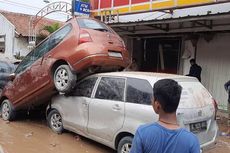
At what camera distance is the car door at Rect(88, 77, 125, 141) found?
647 cm

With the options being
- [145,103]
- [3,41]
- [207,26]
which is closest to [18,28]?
[3,41]

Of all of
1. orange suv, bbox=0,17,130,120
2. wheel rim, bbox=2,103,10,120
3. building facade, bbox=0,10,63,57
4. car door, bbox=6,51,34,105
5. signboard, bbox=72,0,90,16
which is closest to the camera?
orange suv, bbox=0,17,130,120

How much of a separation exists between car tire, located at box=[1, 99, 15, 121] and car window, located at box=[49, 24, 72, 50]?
→ 2.05 meters

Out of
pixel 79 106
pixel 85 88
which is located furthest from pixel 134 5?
pixel 79 106

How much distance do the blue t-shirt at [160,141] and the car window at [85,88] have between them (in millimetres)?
4976

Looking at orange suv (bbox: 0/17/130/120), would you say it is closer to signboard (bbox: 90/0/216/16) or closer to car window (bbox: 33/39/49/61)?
car window (bbox: 33/39/49/61)

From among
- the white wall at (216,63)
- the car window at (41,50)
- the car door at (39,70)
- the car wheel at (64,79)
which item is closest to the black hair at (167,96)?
the car wheel at (64,79)

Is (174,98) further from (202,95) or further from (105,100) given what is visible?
(105,100)

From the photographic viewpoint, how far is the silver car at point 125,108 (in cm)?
594

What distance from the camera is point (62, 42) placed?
820 cm

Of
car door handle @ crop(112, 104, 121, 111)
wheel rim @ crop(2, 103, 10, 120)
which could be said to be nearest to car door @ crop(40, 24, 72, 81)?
wheel rim @ crop(2, 103, 10, 120)

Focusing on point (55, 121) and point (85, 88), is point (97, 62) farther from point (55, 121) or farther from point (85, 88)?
point (55, 121)

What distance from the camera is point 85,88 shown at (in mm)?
7523

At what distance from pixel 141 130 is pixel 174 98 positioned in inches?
11.7
